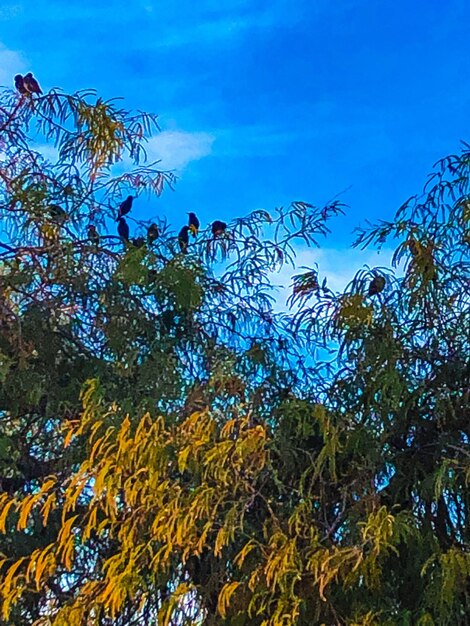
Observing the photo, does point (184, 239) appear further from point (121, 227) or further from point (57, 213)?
point (57, 213)

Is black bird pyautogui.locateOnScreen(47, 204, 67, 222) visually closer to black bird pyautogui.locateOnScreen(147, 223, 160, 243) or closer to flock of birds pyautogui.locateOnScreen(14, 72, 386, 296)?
flock of birds pyautogui.locateOnScreen(14, 72, 386, 296)

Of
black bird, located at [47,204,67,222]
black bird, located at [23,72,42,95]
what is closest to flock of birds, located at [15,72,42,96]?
black bird, located at [23,72,42,95]

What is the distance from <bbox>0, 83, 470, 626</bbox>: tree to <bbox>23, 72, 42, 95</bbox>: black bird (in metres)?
0.03

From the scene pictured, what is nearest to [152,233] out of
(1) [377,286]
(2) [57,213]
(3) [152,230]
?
(3) [152,230]

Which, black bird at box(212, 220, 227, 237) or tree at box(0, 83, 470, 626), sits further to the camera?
black bird at box(212, 220, 227, 237)

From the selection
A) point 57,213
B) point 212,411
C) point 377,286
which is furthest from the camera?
point 57,213

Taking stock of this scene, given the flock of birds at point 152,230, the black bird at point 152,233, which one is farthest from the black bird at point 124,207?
the black bird at point 152,233

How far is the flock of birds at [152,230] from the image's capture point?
3.03m

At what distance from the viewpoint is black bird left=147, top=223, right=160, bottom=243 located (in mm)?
3037

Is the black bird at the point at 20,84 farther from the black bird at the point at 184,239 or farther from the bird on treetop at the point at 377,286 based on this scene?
the bird on treetop at the point at 377,286

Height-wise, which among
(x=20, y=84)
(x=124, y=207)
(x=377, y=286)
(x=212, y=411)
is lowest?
(x=212, y=411)

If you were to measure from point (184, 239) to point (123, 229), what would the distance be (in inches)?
7.9

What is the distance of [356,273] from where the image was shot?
2.86 m

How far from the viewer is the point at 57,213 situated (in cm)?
303
